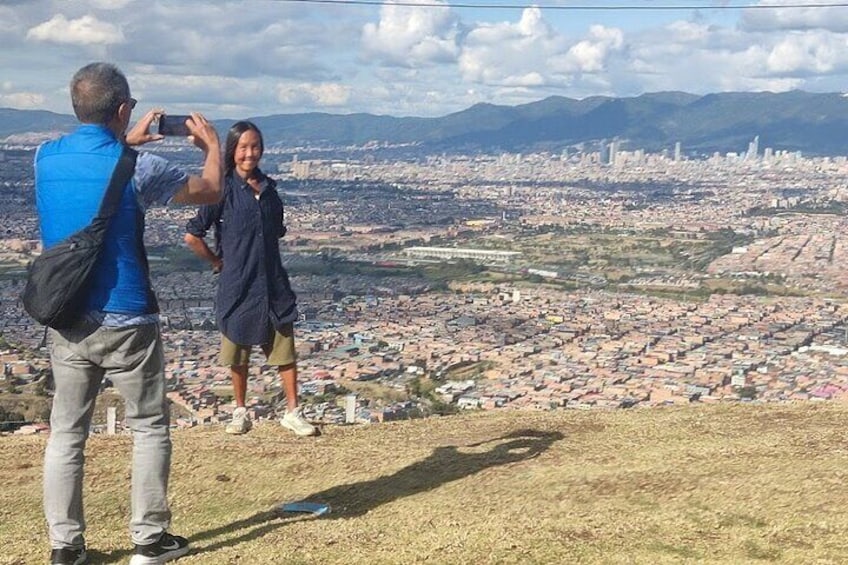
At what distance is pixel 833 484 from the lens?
4500 mm

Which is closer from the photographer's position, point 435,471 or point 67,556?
point 67,556

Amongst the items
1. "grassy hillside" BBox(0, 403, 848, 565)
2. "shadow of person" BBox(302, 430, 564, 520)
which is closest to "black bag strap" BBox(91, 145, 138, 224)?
"grassy hillside" BBox(0, 403, 848, 565)

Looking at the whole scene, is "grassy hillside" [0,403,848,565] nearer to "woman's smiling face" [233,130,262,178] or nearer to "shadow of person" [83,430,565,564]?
"shadow of person" [83,430,565,564]

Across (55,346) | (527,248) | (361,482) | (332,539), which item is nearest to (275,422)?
(361,482)

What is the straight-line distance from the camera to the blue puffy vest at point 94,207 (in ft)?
9.93

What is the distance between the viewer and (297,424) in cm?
562

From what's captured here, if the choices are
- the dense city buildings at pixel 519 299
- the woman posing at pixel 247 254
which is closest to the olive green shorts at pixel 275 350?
the woman posing at pixel 247 254

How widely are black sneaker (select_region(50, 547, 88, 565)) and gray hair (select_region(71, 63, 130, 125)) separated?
1470 millimetres

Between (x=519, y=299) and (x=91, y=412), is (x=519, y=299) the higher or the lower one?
the lower one

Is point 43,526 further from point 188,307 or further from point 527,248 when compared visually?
point 527,248

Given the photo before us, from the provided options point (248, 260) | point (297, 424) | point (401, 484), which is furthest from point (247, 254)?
point (401, 484)

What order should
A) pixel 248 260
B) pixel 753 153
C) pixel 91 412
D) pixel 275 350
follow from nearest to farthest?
1. pixel 91 412
2. pixel 248 260
3. pixel 275 350
4. pixel 753 153

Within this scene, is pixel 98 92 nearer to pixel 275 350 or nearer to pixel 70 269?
pixel 70 269

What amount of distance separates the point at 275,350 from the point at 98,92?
2.37 meters
